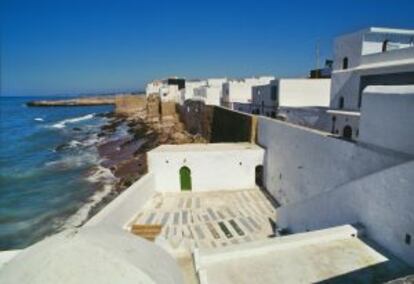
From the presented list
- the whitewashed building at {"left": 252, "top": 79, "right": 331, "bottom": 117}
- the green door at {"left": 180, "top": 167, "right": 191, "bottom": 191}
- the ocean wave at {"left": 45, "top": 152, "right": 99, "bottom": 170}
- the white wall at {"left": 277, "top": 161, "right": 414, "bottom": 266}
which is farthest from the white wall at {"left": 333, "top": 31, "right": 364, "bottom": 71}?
the ocean wave at {"left": 45, "top": 152, "right": 99, "bottom": 170}

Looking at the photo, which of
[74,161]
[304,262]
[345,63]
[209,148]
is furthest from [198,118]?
[304,262]

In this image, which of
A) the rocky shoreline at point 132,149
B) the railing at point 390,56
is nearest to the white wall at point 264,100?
the rocky shoreline at point 132,149

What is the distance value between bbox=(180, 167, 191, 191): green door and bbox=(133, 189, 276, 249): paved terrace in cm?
35

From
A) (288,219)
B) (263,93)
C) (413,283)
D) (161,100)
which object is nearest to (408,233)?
(413,283)

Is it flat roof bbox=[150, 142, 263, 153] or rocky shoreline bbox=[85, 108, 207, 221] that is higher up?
flat roof bbox=[150, 142, 263, 153]

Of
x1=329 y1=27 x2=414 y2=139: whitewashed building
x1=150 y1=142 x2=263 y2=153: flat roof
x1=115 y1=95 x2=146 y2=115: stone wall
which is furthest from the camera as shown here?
x1=115 y1=95 x2=146 y2=115: stone wall

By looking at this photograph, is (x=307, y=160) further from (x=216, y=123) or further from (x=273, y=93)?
(x=216, y=123)

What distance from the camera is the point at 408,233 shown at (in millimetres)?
5391

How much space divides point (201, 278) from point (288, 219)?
5.88 m

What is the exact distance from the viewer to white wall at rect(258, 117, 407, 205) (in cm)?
759

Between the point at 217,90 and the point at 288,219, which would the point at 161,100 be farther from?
Result: the point at 288,219

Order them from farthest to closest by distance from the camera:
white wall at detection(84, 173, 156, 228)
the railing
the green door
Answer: the green door
the railing
white wall at detection(84, 173, 156, 228)

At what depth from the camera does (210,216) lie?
12266 millimetres

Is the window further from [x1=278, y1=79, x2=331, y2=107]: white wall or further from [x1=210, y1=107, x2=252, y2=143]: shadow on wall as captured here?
[x1=210, y1=107, x2=252, y2=143]: shadow on wall
